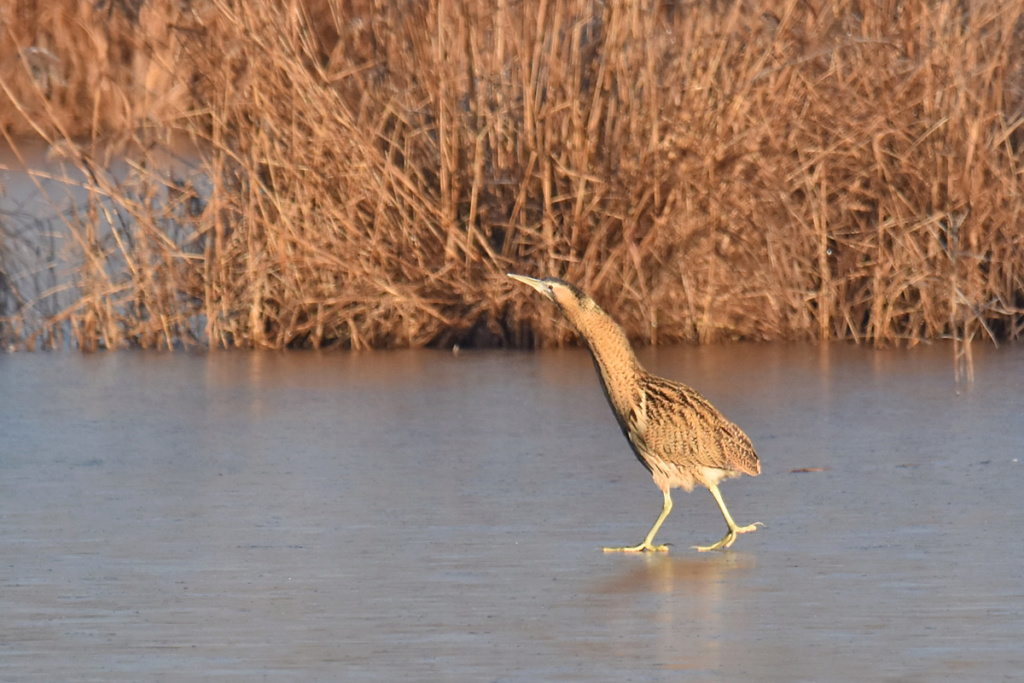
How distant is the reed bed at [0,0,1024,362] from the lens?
1075 cm

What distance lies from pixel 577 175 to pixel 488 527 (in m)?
4.44

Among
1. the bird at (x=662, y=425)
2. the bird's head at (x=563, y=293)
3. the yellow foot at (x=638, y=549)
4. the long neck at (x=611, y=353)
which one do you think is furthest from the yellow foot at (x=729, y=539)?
the bird's head at (x=563, y=293)

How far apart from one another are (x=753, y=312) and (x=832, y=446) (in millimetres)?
3177

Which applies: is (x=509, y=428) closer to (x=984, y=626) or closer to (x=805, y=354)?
(x=805, y=354)

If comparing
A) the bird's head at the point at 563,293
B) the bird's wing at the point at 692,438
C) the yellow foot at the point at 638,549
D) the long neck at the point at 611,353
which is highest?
the bird's head at the point at 563,293

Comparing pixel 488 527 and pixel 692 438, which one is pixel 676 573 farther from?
pixel 488 527

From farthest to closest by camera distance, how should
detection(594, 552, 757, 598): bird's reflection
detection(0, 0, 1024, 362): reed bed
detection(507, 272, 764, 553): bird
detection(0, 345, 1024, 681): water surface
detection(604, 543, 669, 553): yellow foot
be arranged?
detection(0, 0, 1024, 362): reed bed < detection(507, 272, 764, 553): bird < detection(604, 543, 669, 553): yellow foot < detection(594, 552, 757, 598): bird's reflection < detection(0, 345, 1024, 681): water surface

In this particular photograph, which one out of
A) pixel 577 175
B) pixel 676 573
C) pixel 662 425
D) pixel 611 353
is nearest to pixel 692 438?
pixel 662 425

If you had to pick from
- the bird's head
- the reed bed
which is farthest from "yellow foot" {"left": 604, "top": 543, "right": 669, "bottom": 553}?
the reed bed

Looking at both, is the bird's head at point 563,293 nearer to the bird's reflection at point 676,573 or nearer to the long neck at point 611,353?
the long neck at point 611,353

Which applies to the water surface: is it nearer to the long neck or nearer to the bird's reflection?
the bird's reflection

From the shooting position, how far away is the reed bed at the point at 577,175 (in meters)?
10.8

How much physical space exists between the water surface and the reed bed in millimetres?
653

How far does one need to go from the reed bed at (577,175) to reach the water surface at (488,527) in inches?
25.7
